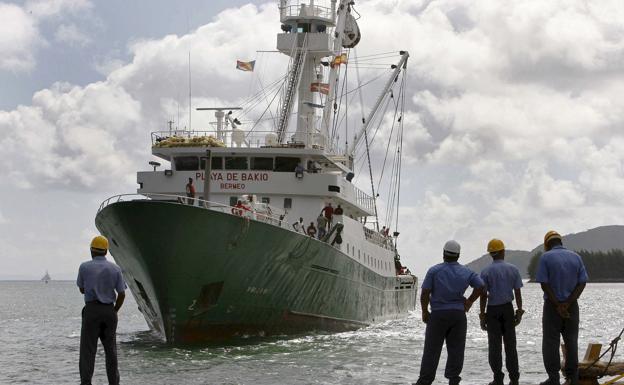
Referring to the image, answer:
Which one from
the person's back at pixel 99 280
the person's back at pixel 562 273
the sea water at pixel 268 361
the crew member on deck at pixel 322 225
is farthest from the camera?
the crew member on deck at pixel 322 225

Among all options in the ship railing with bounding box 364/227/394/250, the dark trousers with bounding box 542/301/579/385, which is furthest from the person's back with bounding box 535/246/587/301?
the ship railing with bounding box 364/227/394/250

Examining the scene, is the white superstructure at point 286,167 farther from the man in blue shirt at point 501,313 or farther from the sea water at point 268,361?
the man in blue shirt at point 501,313

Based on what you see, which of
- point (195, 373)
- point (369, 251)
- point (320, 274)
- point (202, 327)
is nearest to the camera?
point (195, 373)

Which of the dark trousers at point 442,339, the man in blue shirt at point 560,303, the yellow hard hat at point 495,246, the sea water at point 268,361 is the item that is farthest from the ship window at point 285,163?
the dark trousers at point 442,339

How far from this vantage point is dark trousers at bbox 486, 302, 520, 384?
12.3m

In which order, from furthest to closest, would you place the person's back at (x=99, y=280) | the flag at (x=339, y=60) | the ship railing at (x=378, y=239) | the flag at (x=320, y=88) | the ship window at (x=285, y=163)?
the ship railing at (x=378, y=239) < the flag at (x=339, y=60) < the flag at (x=320, y=88) < the ship window at (x=285, y=163) < the person's back at (x=99, y=280)

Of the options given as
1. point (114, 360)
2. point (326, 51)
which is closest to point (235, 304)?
point (114, 360)

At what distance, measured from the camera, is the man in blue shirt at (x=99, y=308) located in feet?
38.0

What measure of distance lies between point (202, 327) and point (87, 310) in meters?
11.0

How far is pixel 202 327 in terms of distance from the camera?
22469 mm

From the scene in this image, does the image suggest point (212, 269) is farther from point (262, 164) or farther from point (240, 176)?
point (262, 164)

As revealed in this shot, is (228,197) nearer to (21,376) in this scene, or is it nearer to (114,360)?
(21,376)

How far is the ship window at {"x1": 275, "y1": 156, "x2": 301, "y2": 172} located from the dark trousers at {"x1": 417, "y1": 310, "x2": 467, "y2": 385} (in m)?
17.6

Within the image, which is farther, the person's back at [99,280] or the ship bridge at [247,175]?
the ship bridge at [247,175]
